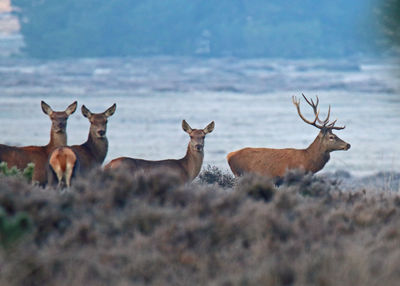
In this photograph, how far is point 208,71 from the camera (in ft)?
238

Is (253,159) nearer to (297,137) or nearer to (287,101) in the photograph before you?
(297,137)

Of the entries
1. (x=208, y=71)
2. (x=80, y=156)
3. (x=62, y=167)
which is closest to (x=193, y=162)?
(x=80, y=156)

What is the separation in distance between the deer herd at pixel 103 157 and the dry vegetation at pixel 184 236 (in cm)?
163

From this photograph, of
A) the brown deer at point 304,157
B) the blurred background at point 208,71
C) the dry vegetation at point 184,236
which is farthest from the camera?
the blurred background at point 208,71

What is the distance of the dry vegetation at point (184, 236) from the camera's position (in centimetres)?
530

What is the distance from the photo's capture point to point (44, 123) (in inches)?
1575

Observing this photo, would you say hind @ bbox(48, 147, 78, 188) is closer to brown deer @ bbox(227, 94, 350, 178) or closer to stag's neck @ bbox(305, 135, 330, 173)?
brown deer @ bbox(227, 94, 350, 178)

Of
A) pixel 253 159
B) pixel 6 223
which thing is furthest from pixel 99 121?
pixel 6 223

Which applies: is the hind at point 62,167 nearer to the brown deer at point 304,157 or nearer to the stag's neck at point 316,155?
the brown deer at point 304,157

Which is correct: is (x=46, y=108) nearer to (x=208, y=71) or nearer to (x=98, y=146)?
(x=98, y=146)

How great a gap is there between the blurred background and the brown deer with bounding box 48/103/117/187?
4.15 m

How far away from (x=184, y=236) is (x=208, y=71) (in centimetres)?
6695

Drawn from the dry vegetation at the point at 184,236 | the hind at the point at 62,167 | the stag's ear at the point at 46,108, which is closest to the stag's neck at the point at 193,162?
the stag's ear at the point at 46,108

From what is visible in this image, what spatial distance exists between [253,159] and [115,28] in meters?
76.5
